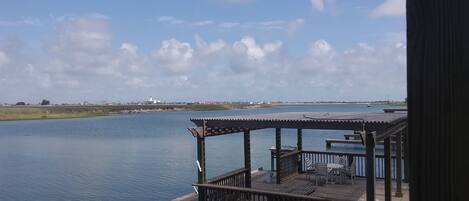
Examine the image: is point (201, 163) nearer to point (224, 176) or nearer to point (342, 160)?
point (224, 176)

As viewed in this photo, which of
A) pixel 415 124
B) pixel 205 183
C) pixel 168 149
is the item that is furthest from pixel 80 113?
pixel 415 124

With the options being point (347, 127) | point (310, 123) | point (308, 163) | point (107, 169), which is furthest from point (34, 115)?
point (347, 127)

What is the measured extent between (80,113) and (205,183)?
158219mm

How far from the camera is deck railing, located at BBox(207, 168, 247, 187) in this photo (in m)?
12.5

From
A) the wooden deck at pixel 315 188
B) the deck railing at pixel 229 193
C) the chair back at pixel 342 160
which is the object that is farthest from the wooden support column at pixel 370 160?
the chair back at pixel 342 160

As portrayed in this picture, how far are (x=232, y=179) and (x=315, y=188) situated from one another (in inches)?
129

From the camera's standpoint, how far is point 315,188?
15.4m

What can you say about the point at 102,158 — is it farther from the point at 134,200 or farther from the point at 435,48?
the point at 435,48

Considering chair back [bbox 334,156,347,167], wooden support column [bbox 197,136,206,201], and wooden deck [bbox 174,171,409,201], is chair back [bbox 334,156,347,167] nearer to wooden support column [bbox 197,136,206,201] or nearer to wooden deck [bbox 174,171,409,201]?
wooden deck [bbox 174,171,409,201]

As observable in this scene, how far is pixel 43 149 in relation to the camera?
5122 centimetres

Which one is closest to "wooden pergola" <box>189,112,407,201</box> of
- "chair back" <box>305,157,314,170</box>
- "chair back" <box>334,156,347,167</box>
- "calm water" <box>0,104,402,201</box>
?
"chair back" <box>334,156,347,167</box>

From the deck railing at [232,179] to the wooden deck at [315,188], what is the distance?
142 cm

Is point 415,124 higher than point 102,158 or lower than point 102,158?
higher

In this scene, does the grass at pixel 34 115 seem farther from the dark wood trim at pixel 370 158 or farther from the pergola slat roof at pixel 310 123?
the dark wood trim at pixel 370 158
